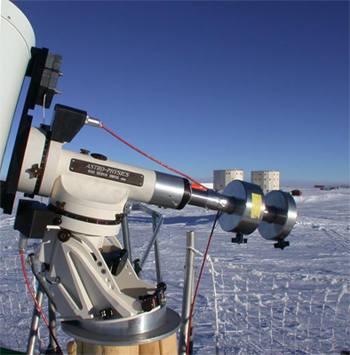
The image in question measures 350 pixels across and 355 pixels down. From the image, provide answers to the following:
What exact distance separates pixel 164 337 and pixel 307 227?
12.9m

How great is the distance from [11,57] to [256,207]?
4.96 feet

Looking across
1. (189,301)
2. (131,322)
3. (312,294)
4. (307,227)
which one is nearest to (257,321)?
(312,294)

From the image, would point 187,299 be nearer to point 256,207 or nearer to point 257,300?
point 256,207

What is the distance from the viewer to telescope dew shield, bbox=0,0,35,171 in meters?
1.22

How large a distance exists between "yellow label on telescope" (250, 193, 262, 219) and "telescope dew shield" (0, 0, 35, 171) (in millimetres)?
1391

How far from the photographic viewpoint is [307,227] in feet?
43.0

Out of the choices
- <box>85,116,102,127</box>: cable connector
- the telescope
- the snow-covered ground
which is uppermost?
<box>85,116,102,127</box>: cable connector

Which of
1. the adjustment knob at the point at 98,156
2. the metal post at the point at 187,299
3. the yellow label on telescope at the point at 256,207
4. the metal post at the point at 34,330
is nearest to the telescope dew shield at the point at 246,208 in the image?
the yellow label on telescope at the point at 256,207

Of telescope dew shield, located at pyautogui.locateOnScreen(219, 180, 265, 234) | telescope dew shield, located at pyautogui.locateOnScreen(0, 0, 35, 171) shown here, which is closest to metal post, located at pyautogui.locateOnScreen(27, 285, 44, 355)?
telescope dew shield, located at pyautogui.locateOnScreen(0, 0, 35, 171)

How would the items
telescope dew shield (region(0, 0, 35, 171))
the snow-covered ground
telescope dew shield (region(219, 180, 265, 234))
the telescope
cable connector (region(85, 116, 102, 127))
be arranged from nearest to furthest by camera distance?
telescope dew shield (region(0, 0, 35, 171))
the telescope
cable connector (region(85, 116, 102, 127))
telescope dew shield (region(219, 180, 265, 234))
the snow-covered ground

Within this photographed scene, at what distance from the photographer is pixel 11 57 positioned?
125 centimetres

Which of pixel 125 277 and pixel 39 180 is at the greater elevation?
pixel 39 180

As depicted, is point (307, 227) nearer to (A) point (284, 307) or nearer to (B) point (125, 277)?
(A) point (284, 307)

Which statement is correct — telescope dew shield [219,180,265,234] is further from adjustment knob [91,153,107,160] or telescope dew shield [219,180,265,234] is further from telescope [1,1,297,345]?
adjustment knob [91,153,107,160]
